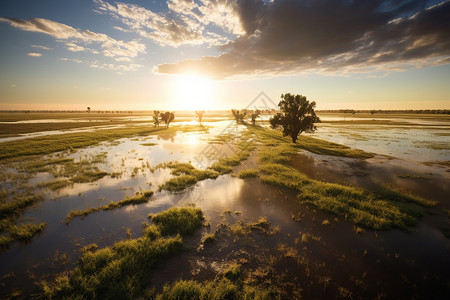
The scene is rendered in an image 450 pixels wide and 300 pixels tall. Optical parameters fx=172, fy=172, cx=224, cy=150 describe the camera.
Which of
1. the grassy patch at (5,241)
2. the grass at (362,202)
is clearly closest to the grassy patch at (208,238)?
the grass at (362,202)

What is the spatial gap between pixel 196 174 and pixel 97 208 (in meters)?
9.01

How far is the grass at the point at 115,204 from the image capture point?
1116cm

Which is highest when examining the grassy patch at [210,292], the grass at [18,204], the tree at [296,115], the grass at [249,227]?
the tree at [296,115]

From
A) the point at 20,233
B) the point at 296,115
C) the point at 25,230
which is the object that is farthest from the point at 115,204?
the point at 296,115

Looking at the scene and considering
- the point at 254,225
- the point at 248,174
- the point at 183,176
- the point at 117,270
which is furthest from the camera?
the point at 248,174

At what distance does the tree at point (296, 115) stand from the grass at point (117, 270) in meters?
30.9

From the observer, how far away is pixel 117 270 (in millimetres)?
7004

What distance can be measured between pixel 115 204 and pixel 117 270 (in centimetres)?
659

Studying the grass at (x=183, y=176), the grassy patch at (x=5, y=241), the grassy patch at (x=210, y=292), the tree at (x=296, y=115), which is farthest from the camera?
the tree at (x=296, y=115)

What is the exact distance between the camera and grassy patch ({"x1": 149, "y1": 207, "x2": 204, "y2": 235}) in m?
9.79

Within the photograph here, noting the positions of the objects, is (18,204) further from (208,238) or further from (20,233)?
(208,238)

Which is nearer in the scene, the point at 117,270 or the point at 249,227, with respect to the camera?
the point at 117,270

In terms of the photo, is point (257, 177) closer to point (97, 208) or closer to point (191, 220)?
point (191, 220)

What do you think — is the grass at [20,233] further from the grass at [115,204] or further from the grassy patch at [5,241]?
the grass at [115,204]
